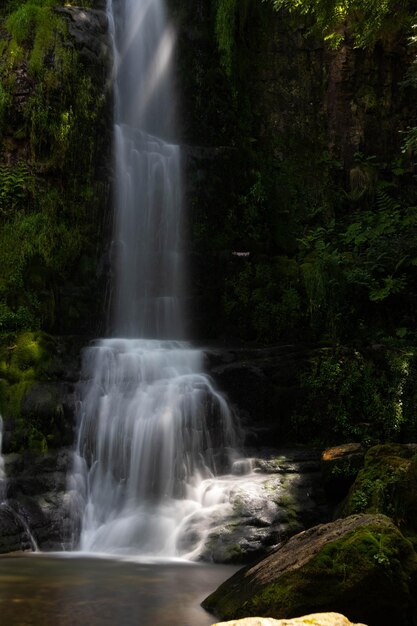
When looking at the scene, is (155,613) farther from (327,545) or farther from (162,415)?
(162,415)

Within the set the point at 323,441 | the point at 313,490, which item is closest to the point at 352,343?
the point at 323,441

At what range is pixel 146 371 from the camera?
10609mm

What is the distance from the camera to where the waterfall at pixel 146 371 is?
8.40 meters

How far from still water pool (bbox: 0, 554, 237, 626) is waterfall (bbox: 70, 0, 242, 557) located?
0.89m

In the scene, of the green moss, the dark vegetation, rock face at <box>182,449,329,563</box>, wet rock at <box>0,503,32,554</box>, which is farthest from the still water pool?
the dark vegetation

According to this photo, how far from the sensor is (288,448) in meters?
9.92

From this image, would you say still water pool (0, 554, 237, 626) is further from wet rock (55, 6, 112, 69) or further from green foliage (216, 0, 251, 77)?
green foliage (216, 0, 251, 77)

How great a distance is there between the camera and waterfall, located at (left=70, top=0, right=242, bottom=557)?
8398mm

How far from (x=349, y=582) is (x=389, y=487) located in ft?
7.71

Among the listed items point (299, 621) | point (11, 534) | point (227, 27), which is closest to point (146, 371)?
point (11, 534)

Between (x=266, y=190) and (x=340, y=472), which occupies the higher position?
(x=266, y=190)

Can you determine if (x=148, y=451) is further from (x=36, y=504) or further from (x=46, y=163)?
(x=46, y=163)

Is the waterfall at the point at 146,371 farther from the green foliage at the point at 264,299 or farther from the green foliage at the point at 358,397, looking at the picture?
the green foliage at the point at 358,397

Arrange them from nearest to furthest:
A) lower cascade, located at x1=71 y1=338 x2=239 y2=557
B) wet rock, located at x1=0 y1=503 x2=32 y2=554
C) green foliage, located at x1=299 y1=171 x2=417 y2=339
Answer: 1. wet rock, located at x1=0 y1=503 x2=32 y2=554
2. lower cascade, located at x1=71 y1=338 x2=239 y2=557
3. green foliage, located at x1=299 y1=171 x2=417 y2=339
